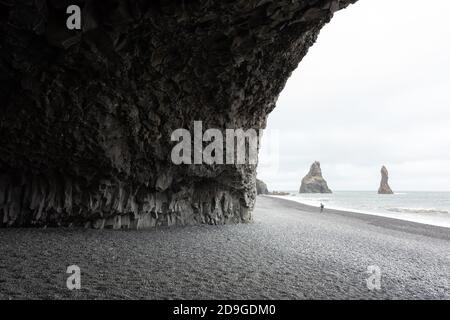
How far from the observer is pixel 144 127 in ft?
47.1

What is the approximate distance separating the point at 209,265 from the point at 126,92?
8262 mm

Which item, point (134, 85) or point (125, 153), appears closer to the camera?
point (134, 85)

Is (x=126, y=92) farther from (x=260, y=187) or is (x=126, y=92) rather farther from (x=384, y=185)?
(x=384, y=185)

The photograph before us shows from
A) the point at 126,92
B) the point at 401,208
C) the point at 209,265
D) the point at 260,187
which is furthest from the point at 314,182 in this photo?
the point at 209,265

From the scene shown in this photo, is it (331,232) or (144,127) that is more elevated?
(144,127)

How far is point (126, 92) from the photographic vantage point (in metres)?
12.8

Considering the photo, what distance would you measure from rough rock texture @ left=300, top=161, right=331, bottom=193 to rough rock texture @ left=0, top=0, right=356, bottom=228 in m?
117

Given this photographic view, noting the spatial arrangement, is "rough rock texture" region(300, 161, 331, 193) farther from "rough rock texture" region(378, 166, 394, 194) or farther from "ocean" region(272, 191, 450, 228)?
"ocean" region(272, 191, 450, 228)

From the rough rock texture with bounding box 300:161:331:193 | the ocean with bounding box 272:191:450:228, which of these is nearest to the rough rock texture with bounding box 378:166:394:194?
the rough rock texture with bounding box 300:161:331:193
